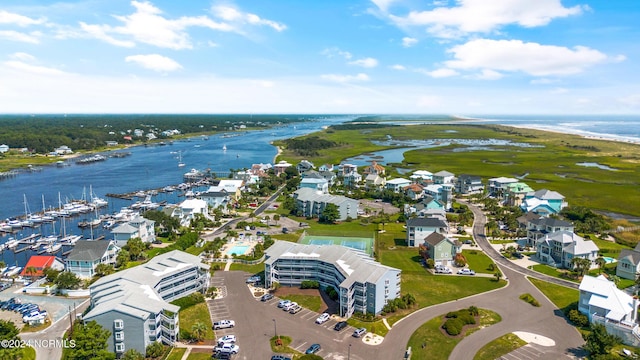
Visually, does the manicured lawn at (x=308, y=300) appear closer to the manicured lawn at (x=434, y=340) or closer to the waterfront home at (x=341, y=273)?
the waterfront home at (x=341, y=273)

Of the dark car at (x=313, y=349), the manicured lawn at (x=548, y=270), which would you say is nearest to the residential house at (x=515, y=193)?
the manicured lawn at (x=548, y=270)

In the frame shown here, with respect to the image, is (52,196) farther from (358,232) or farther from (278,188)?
(358,232)

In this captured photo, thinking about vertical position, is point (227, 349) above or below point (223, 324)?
above

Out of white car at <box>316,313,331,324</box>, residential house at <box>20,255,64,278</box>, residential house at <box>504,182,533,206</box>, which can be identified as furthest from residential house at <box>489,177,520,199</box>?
residential house at <box>20,255,64,278</box>

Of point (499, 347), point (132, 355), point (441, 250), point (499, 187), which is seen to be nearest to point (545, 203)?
point (499, 187)

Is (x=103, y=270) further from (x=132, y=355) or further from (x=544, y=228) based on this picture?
(x=544, y=228)
